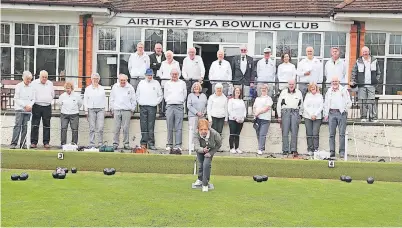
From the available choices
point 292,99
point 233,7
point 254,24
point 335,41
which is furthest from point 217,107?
point 335,41

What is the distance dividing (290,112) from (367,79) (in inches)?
99.8

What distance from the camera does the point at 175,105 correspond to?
17.1m

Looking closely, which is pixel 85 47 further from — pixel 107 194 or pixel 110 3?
pixel 107 194

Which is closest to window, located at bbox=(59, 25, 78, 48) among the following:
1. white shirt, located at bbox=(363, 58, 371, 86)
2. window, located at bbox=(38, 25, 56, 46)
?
window, located at bbox=(38, 25, 56, 46)

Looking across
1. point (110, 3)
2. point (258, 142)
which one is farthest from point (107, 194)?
point (110, 3)

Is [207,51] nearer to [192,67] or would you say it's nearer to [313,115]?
[192,67]

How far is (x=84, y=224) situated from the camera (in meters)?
9.55

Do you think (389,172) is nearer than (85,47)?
Yes

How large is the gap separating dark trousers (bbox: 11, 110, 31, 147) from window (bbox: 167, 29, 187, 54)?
278 inches

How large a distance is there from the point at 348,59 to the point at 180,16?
5.74 meters

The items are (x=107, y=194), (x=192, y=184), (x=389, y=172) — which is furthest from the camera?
(x=389, y=172)

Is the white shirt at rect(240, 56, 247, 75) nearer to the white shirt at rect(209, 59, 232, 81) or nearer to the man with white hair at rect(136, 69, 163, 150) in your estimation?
the white shirt at rect(209, 59, 232, 81)

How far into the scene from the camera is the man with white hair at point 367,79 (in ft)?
58.4

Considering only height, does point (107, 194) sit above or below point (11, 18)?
below
